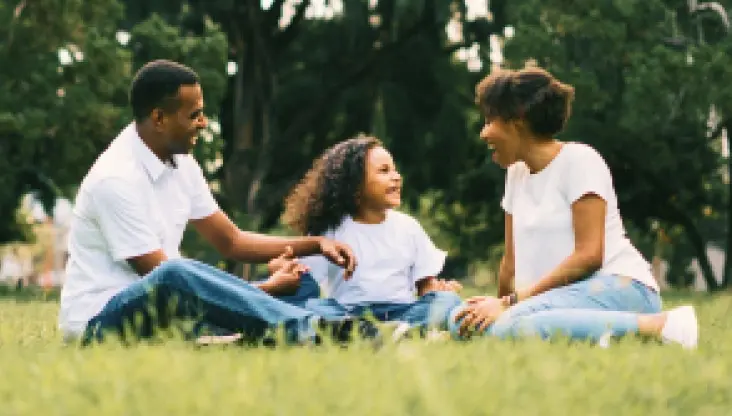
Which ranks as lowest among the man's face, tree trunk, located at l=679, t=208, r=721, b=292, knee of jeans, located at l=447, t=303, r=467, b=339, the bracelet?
tree trunk, located at l=679, t=208, r=721, b=292

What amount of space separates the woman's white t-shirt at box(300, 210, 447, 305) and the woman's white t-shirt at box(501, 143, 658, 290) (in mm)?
974

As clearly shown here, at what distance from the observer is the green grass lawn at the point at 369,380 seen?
3.56m

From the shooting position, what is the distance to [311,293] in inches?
261

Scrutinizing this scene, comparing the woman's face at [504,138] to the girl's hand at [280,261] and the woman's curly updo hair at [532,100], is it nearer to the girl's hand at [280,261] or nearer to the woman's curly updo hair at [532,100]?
the woman's curly updo hair at [532,100]

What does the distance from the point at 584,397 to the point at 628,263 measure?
2.25 m

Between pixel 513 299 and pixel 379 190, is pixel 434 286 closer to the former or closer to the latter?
pixel 379 190

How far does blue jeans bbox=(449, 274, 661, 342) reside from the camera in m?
5.55

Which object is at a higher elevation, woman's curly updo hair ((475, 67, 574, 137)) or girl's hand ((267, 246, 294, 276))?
woman's curly updo hair ((475, 67, 574, 137))

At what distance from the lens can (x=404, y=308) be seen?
22.4 feet

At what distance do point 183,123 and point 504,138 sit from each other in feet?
5.20

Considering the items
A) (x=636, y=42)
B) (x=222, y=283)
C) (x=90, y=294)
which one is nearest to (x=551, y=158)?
(x=222, y=283)

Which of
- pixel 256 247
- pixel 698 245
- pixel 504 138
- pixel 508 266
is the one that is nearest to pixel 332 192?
pixel 256 247

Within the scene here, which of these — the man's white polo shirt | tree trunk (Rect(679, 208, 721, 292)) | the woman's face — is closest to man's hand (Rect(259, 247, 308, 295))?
the man's white polo shirt

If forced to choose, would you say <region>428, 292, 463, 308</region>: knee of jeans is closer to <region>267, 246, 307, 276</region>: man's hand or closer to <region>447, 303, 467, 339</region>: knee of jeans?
<region>447, 303, 467, 339</region>: knee of jeans
